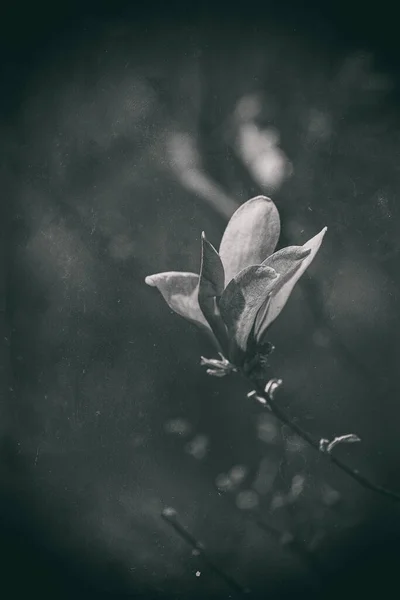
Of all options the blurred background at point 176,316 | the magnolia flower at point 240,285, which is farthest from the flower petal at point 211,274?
the blurred background at point 176,316

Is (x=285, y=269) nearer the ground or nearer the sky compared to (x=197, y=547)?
nearer the sky

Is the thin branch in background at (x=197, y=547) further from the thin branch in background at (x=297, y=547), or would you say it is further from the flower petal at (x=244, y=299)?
the flower petal at (x=244, y=299)

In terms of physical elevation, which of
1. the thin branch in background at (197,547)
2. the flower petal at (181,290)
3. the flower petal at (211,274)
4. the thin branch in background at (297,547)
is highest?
the flower petal at (211,274)

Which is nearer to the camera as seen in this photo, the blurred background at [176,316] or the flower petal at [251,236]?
the flower petal at [251,236]

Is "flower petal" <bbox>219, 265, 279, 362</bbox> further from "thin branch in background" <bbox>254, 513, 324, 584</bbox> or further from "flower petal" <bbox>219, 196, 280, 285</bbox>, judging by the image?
"thin branch in background" <bbox>254, 513, 324, 584</bbox>

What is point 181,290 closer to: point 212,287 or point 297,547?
point 212,287

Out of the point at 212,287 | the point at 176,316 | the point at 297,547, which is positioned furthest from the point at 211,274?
the point at 297,547
